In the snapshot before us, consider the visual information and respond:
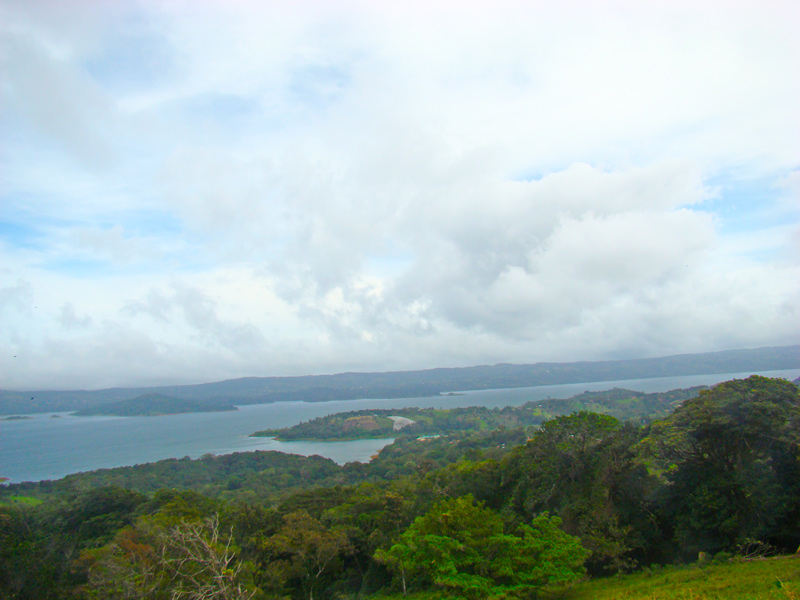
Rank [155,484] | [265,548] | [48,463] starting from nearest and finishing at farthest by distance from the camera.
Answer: [265,548] → [155,484] → [48,463]

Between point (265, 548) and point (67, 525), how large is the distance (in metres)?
22.4

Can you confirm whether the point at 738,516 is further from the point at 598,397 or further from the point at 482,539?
the point at 598,397

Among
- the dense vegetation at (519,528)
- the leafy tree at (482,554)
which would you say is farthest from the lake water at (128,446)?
the leafy tree at (482,554)

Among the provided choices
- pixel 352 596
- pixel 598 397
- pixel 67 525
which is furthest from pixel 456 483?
pixel 598 397

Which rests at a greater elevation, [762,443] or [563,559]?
[762,443]

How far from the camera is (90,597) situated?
47.6ft

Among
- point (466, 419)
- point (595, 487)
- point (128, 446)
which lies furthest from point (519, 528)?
point (128, 446)

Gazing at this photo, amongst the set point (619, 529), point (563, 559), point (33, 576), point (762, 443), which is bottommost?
point (33, 576)

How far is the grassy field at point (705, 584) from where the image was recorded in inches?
418

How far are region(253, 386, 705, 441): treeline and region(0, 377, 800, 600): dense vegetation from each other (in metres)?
116

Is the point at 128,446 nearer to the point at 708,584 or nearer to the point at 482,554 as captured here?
the point at 482,554

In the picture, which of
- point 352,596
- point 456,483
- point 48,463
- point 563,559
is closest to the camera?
point 563,559

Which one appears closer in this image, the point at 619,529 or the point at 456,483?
the point at 619,529

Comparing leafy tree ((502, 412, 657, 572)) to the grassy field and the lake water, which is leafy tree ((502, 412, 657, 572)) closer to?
the grassy field
